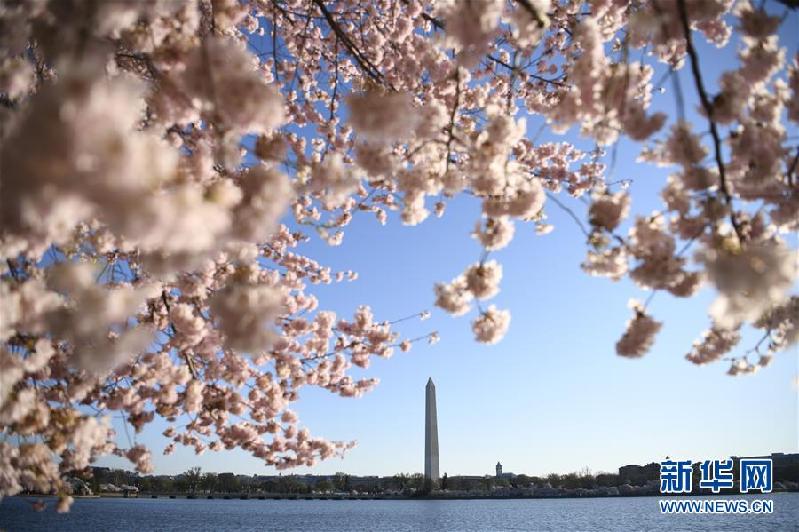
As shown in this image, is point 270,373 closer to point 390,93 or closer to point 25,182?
point 390,93

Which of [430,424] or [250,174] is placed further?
[430,424]

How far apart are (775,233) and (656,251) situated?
63cm

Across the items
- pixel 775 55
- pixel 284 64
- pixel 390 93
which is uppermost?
pixel 284 64

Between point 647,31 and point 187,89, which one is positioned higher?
point 647,31

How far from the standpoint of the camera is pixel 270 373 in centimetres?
574

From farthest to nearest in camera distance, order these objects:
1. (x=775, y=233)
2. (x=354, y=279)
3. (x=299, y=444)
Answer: (x=354, y=279), (x=299, y=444), (x=775, y=233)

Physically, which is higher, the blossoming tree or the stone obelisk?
the blossoming tree

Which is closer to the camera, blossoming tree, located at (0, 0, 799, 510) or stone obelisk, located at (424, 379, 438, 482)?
blossoming tree, located at (0, 0, 799, 510)

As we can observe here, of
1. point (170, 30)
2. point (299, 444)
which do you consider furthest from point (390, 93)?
point (299, 444)

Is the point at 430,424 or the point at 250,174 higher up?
the point at 250,174

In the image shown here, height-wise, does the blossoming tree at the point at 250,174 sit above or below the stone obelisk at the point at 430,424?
above

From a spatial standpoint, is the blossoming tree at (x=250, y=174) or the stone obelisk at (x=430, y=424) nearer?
the blossoming tree at (x=250, y=174)

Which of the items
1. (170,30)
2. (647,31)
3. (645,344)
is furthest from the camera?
(645,344)

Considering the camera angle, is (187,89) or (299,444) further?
(299,444)
